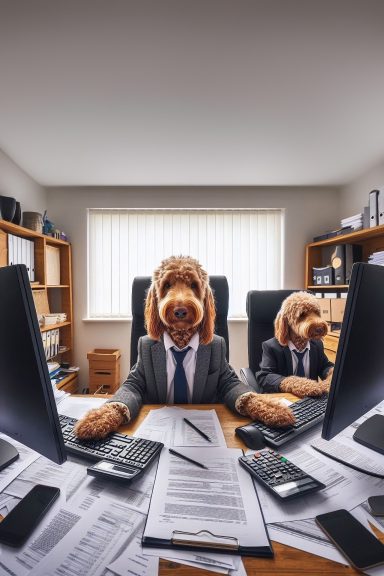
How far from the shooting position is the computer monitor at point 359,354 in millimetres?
572

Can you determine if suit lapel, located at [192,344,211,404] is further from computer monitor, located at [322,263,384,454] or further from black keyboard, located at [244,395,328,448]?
computer monitor, located at [322,263,384,454]

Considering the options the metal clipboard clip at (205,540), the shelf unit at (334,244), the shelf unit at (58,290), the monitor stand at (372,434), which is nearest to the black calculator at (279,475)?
the metal clipboard clip at (205,540)

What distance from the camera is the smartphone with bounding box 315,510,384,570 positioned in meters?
0.43

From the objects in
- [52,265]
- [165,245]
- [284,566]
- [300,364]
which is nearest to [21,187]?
[52,265]

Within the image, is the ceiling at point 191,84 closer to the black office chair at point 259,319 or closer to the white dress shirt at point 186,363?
the black office chair at point 259,319

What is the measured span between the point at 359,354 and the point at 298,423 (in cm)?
34

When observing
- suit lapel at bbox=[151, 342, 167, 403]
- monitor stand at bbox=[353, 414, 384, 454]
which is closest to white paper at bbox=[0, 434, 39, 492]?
suit lapel at bbox=[151, 342, 167, 403]

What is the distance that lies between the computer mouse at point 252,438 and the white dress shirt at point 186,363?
0.38 meters

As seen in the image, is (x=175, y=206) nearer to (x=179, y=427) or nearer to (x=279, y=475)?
(x=179, y=427)

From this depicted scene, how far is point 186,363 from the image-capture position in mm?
1128

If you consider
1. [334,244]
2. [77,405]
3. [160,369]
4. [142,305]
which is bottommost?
[77,405]

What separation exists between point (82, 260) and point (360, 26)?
2932 millimetres

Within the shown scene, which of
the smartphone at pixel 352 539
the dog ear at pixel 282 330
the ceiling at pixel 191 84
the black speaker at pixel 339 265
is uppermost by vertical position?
the ceiling at pixel 191 84

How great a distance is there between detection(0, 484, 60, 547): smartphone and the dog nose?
0.60 meters
